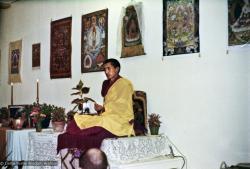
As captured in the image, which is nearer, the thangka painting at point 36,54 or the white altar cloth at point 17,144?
the white altar cloth at point 17,144

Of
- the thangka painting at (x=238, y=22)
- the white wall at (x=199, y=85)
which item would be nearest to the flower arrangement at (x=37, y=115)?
the white wall at (x=199, y=85)

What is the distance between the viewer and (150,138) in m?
4.33

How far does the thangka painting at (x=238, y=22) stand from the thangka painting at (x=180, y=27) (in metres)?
0.44

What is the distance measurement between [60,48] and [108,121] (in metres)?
2.84

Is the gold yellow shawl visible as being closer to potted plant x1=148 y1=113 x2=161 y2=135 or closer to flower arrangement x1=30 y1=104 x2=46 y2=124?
potted plant x1=148 y1=113 x2=161 y2=135

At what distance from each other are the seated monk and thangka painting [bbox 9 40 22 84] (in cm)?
392

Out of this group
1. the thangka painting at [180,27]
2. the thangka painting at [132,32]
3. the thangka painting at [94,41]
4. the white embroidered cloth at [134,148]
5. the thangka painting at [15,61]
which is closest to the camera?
the white embroidered cloth at [134,148]

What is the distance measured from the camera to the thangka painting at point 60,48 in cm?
638

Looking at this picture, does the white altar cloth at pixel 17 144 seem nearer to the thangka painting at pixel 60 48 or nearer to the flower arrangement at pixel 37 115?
the flower arrangement at pixel 37 115

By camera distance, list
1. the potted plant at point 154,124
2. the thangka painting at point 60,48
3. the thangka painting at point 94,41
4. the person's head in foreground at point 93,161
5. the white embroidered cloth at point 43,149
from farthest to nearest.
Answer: the thangka painting at point 60,48 → the thangka painting at point 94,41 → the white embroidered cloth at point 43,149 → the potted plant at point 154,124 → the person's head in foreground at point 93,161

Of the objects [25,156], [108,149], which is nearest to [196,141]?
[108,149]

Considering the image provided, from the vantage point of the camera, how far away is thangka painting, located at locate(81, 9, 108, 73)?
222 inches

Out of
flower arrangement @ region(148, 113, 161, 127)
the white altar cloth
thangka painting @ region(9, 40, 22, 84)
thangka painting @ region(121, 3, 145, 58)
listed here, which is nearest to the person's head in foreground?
flower arrangement @ region(148, 113, 161, 127)

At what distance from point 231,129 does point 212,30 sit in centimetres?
113
